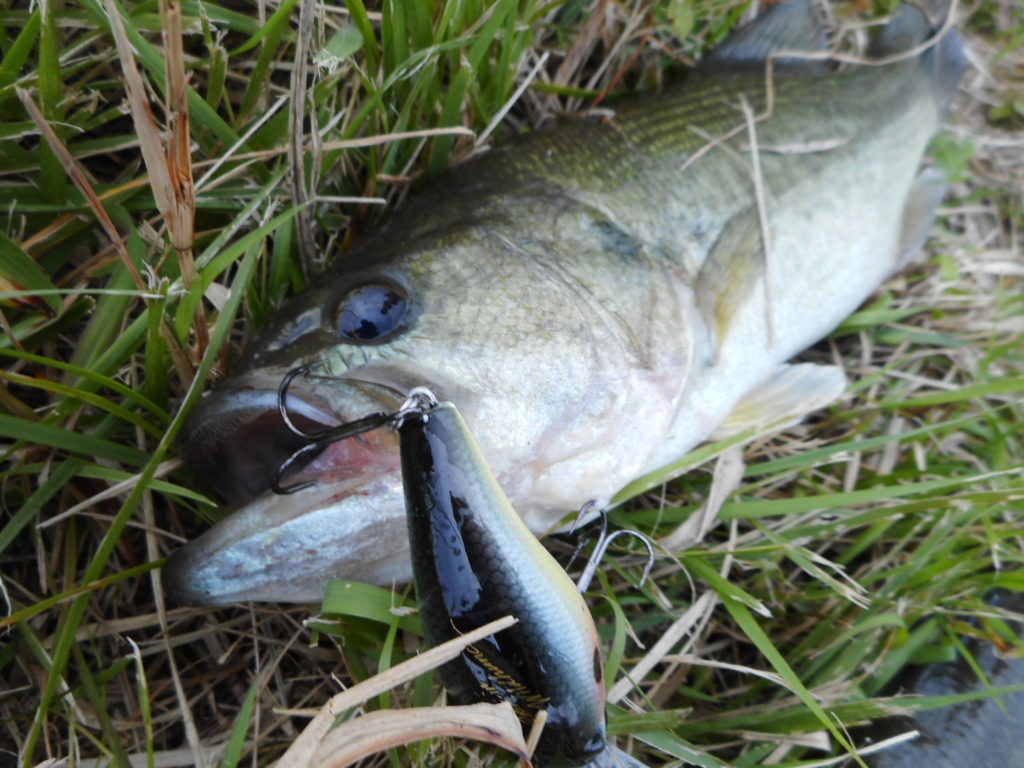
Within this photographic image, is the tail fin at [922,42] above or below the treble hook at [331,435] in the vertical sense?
above

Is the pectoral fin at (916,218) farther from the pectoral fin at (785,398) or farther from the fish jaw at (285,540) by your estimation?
the fish jaw at (285,540)

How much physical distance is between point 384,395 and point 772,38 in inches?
80.0

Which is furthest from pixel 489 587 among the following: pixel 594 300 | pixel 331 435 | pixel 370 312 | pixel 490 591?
pixel 594 300

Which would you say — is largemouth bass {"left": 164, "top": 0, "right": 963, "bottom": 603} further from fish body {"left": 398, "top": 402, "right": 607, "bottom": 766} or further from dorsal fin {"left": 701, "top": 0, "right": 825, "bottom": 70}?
fish body {"left": 398, "top": 402, "right": 607, "bottom": 766}

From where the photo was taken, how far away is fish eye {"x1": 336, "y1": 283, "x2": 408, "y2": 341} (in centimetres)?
155

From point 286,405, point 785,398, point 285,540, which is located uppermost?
point 286,405

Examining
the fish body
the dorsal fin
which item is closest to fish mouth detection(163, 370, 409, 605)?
the fish body

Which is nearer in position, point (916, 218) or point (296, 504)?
point (296, 504)

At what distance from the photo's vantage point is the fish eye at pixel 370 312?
61.0 inches

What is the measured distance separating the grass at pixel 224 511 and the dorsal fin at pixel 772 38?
0.27 meters

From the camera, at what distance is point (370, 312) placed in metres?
1.56

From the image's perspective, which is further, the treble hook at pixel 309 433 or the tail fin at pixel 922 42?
the tail fin at pixel 922 42

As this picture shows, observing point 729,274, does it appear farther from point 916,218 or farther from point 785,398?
point 916,218

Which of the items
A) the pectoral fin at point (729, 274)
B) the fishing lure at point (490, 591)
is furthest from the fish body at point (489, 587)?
the pectoral fin at point (729, 274)
